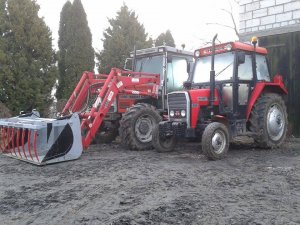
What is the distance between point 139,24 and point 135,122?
11.2 m

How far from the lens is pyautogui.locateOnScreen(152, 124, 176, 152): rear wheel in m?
7.38

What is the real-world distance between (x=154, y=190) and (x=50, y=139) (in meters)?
3.05

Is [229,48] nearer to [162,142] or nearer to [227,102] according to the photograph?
[227,102]

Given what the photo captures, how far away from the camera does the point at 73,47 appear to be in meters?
15.8

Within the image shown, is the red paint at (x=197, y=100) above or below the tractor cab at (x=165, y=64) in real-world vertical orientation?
below

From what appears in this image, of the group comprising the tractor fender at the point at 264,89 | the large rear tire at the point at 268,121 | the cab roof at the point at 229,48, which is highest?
the cab roof at the point at 229,48

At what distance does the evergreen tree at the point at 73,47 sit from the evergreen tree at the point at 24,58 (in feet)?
4.91

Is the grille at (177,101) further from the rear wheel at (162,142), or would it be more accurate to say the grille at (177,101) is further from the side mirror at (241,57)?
the side mirror at (241,57)

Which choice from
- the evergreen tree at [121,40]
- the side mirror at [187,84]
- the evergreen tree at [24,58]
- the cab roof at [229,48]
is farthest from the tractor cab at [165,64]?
the evergreen tree at [121,40]

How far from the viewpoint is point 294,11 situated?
9969 mm

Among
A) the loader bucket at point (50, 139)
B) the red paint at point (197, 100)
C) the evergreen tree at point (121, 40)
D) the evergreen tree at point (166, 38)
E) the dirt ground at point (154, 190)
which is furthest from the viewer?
the evergreen tree at point (166, 38)

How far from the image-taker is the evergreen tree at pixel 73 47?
50.4 feet

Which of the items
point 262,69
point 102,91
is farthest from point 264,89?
point 102,91

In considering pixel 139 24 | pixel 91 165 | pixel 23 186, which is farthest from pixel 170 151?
pixel 139 24
